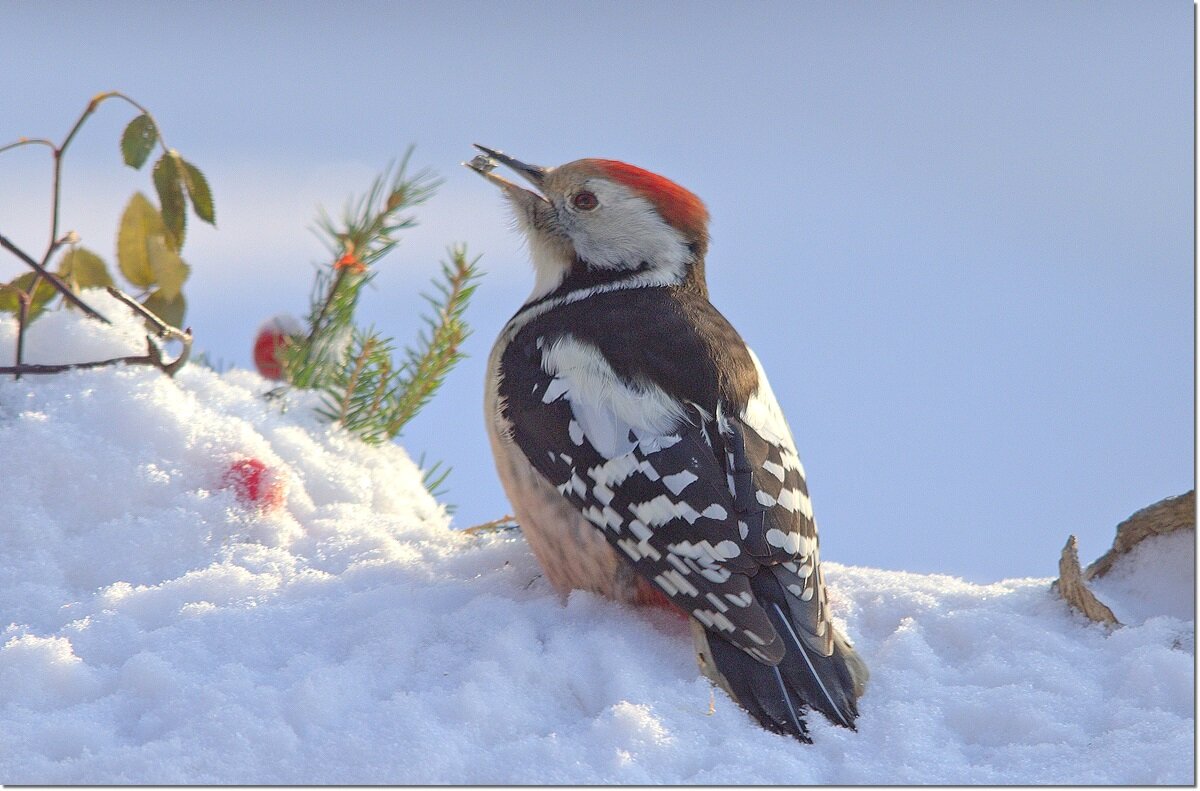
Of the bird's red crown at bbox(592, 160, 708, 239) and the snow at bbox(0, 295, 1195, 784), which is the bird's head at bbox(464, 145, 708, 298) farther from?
the snow at bbox(0, 295, 1195, 784)

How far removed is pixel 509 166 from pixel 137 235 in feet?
3.34

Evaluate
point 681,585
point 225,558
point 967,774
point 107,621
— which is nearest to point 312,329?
point 225,558

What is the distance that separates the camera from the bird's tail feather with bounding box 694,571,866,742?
198 cm

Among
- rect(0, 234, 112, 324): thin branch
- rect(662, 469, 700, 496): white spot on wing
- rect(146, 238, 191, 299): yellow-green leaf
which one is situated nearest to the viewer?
rect(662, 469, 700, 496): white spot on wing

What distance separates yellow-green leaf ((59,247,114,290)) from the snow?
0.23 meters

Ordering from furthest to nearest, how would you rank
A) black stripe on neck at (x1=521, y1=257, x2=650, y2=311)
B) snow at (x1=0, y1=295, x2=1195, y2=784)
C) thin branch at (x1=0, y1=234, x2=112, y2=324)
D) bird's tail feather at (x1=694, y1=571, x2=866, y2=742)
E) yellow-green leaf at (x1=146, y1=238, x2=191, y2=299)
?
1. black stripe on neck at (x1=521, y1=257, x2=650, y2=311)
2. yellow-green leaf at (x1=146, y1=238, x2=191, y2=299)
3. thin branch at (x1=0, y1=234, x2=112, y2=324)
4. bird's tail feather at (x1=694, y1=571, x2=866, y2=742)
5. snow at (x1=0, y1=295, x2=1195, y2=784)

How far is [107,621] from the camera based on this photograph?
208cm

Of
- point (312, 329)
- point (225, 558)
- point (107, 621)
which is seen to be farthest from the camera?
point (312, 329)

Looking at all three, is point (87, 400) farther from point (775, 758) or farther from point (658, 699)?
point (775, 758)

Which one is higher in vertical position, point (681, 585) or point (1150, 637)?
point (681, 585)

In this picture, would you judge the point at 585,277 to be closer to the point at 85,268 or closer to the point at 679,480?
the point at 679,480

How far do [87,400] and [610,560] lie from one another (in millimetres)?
1223

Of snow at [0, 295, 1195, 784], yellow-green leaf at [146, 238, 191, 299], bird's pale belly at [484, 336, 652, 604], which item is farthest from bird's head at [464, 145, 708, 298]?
yellow-green leaf at [146, 238, 191, 299]

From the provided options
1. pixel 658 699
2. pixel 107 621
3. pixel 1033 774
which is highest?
pixel 107 621
